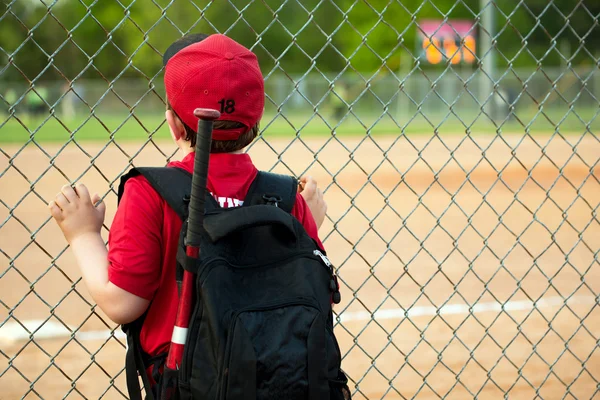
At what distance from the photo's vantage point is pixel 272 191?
2.04 metres

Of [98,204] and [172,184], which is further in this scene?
[98,204]

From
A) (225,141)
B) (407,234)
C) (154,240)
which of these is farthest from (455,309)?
(154,240)

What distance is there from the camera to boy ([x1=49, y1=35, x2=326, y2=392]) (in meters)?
1.87

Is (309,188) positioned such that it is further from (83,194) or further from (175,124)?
(83,194)

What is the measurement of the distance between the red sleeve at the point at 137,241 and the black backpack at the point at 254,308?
5 cm

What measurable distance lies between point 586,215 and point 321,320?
27.8 ft

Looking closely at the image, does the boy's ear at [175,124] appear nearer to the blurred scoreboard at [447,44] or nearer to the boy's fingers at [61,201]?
the boy's fingers at [61,201]

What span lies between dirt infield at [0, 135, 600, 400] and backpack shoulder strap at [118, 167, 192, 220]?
632 mm

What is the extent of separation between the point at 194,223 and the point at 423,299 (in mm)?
4292

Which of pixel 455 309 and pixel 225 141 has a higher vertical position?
pixel 455 309

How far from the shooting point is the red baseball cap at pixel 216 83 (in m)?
1.92

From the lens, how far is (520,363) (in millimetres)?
4430

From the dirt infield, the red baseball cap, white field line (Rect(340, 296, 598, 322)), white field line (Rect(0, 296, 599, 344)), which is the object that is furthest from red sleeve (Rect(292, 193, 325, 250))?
white field line (Rect(340, 296, 598, 322))

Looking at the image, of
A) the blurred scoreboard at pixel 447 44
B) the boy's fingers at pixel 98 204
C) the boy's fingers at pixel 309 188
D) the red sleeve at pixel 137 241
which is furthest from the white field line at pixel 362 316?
the red sleeve at pixel 137 241
